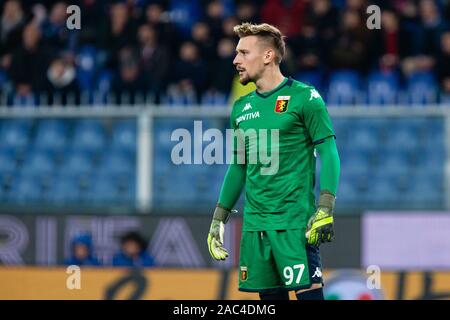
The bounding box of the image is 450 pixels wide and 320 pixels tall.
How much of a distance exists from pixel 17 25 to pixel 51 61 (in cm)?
142

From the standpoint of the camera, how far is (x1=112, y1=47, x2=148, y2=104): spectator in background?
12281 mm

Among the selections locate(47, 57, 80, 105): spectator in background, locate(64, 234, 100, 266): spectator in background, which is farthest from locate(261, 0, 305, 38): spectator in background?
locate(64, 234, 100, 266): spectator in background

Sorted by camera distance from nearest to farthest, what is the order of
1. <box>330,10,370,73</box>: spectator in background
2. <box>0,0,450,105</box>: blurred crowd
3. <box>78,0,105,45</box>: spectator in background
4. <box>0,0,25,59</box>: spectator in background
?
<box>0,0,450,105</box>: blurred crowd → <box>330,10,370,73</box>: spectator in background → <box>78,0,105,45</box>: spectator in background → <box>0,0,25,59</box>: spectator in background

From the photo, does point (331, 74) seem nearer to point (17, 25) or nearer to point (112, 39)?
point (112, 39)

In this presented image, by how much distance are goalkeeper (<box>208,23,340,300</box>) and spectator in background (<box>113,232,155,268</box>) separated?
14.0 ft

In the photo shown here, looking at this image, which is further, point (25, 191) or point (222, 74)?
point (222, 74)

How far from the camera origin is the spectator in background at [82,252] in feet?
36.2

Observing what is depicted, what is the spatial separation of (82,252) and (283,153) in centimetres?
488

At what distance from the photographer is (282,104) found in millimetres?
6656

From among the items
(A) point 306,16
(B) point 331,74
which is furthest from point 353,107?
(A) point 306,16

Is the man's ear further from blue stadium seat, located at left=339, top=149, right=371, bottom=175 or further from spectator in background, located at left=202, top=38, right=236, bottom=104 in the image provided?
spectator in background, located at left=202, top=38, right=236, bottom=104

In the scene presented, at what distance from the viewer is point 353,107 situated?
1113 cm

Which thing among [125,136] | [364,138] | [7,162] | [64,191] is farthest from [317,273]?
[7,162]

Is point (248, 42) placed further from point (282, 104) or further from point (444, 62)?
point (444, 62)
